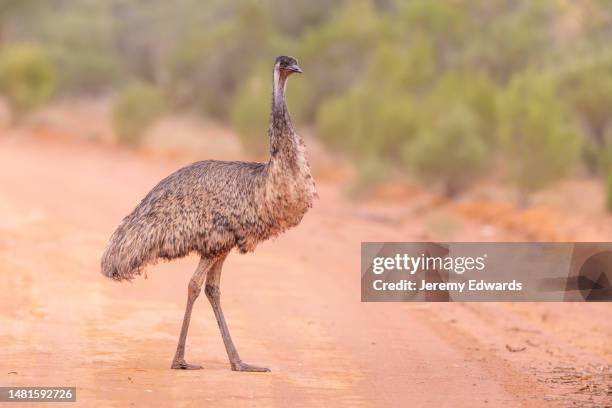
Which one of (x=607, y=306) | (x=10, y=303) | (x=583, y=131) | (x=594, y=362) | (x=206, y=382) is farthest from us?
(x=583, y=131)

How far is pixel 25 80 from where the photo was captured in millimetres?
31250

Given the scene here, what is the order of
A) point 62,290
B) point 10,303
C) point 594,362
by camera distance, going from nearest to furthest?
point 594,362, point 10,303, point 62,290

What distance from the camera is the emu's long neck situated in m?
7.25

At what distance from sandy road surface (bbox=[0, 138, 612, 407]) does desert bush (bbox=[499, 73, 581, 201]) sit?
5.76 metres

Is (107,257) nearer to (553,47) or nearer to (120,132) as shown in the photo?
(120,132)

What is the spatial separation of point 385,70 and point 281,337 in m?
18.5

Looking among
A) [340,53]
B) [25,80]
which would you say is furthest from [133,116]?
[340,53]

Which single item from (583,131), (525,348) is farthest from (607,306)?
(583,131)

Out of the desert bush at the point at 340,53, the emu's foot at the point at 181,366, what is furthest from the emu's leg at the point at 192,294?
the desert bush at the point at 340,53

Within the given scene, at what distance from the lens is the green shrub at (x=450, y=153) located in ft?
69.5

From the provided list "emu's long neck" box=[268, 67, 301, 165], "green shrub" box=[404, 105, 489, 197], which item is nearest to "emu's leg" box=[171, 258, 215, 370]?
"emu's long neck" box=[268, 67, 301, 165]

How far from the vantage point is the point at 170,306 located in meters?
10.1

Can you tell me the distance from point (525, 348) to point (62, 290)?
3971 millimetres

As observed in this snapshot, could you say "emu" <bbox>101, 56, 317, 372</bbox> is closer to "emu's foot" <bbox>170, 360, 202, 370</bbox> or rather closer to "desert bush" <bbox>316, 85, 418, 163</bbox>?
"emu's foot" <bbox>170, 360, 202, 370</bbox>
